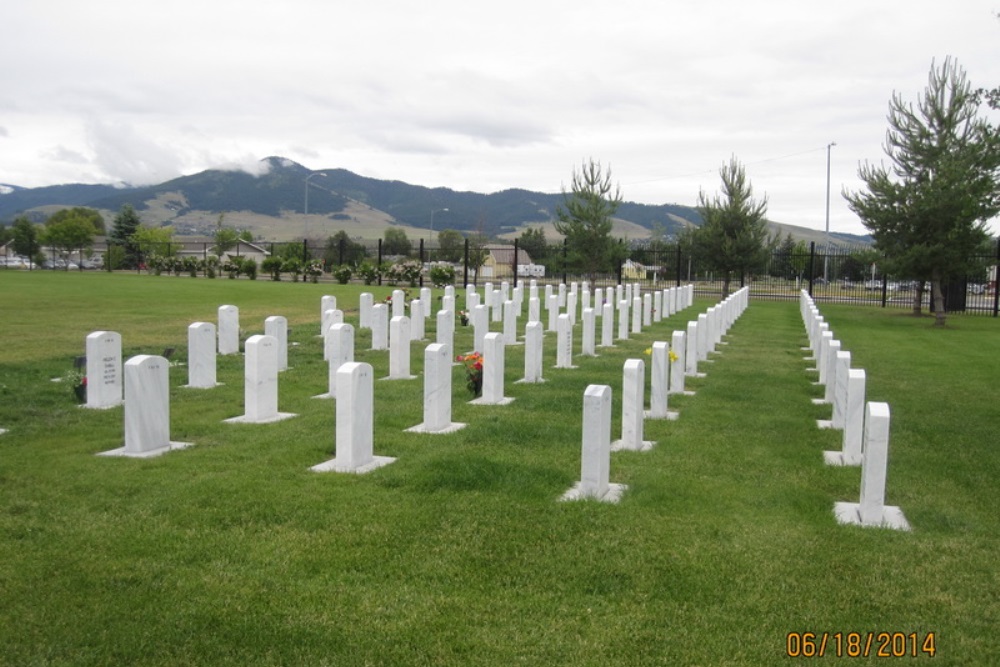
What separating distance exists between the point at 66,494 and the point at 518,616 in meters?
3.85

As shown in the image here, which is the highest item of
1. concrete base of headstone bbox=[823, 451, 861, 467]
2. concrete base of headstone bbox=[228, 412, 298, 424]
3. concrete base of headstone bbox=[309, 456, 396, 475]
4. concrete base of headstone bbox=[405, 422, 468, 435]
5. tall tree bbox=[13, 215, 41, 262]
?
tall tree bbox=[13, 215, 41, 262]

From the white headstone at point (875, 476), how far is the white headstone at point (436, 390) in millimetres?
4119

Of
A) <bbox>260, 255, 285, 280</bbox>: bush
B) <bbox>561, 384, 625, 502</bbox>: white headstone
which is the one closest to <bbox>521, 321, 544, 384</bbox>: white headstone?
<bbox>561, 384, 625, 502</bbox>: white headstone

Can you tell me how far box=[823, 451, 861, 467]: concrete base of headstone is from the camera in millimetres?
8172

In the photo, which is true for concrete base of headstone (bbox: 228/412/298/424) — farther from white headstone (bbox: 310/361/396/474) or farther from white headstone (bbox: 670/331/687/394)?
white headstone (bbox: 670/331/687/394)

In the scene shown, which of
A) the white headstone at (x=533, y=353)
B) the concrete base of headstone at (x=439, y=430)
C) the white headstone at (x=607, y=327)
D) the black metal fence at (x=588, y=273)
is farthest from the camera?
the black metal fence at (x=588, y=273)

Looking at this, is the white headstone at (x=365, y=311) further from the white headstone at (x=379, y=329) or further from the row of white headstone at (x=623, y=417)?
the row of white headstone at (x=623, y=417)

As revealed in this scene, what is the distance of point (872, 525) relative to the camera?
20.7 ft

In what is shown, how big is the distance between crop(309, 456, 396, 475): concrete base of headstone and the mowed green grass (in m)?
0.26

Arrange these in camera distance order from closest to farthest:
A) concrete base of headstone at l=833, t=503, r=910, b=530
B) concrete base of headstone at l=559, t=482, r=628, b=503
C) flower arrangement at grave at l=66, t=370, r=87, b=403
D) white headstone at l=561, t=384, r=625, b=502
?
1. concrete base of headstone at l=833, t=503, r=910, b=530
2. concrete base of headstone at l=559, t=482, r=628, b=503
3. white headstone at l=561, t=384, r=625, b=502
4. flower arrangement at grave at l=66, t=370, r=87, b=403

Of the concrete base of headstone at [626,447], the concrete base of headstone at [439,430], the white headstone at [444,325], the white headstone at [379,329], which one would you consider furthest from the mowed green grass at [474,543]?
the white headstone at [379,329]

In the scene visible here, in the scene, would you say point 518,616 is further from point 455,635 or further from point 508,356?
point 508,356

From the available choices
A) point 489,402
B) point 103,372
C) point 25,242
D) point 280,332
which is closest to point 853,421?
point 489,402
